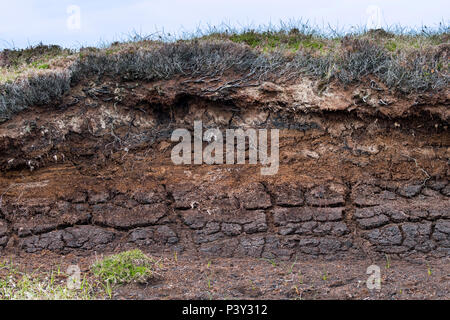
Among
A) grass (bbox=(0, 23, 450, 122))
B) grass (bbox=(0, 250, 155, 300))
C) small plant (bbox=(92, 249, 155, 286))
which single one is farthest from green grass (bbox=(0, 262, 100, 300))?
grass (bbox=(0, 23, 450, 122))

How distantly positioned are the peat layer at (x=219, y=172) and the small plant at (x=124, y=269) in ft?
3.09

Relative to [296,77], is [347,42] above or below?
above

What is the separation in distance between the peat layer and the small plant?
94cm

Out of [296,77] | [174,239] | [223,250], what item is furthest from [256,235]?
[296,77]

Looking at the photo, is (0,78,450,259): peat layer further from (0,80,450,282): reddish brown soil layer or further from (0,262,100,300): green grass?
(0,262,100,300): green grass

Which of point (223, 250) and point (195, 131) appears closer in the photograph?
point (223, 250)

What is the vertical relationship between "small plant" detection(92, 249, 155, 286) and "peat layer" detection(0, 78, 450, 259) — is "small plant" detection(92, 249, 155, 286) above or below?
below

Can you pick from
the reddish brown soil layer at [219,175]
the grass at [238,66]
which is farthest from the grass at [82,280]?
the grass at [238,66]

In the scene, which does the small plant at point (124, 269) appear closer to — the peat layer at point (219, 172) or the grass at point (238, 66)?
the peat layer at point (219, 172)

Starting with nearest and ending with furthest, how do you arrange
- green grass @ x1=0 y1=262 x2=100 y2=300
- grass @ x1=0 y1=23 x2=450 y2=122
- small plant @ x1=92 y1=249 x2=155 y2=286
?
1. green grass @ x1=0 y1=262 x2=100 y2=300
2. small plant @ x1=92 y1=249 x2=155 y2=286
3. grass @ x1=0 y1=23 x2=450 y2=122

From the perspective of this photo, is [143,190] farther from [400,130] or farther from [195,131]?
[400,130]

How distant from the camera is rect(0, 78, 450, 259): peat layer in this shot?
264 inches
